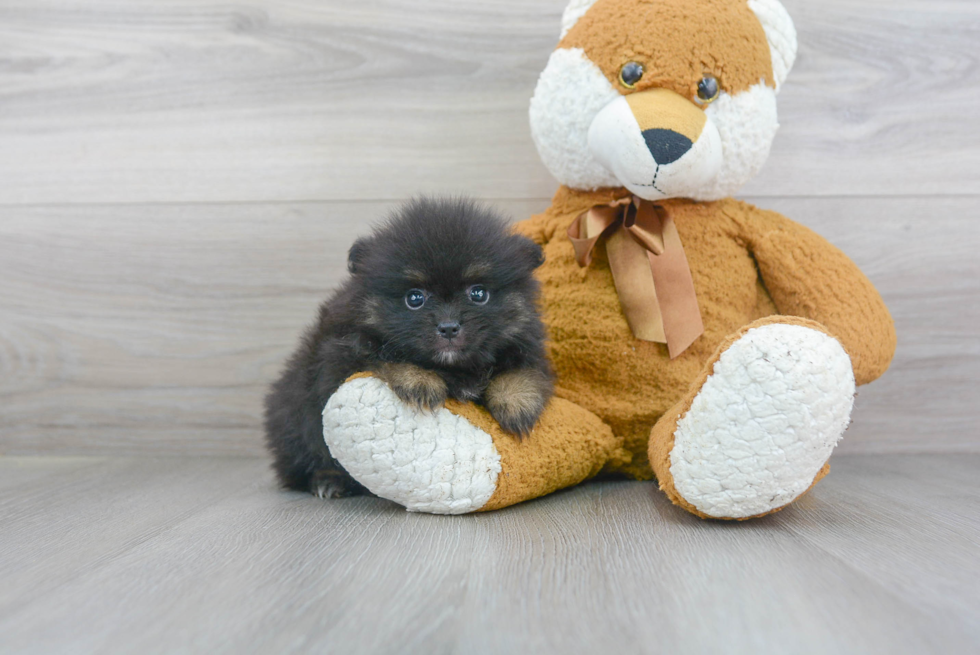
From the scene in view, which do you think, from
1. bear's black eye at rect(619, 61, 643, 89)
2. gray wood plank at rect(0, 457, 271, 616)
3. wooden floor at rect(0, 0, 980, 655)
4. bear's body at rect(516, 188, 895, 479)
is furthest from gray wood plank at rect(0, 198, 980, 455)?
bear's black eye at rect(619, 61, 643, 89)

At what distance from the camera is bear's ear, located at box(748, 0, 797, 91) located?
3.95 feet

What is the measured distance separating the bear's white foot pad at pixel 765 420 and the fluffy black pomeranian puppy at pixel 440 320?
10.3 inches

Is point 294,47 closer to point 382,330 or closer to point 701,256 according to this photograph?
point 382,330

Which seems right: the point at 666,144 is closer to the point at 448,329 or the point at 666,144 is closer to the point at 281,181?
the point at 448,329

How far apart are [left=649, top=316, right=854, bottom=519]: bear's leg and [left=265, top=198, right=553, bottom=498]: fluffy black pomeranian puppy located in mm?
256

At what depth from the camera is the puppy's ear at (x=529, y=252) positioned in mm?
1085

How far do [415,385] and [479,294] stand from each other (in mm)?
168

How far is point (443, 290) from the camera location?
40.0 inches

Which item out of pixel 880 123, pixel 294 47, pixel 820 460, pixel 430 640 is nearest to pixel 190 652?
pixel 430 640

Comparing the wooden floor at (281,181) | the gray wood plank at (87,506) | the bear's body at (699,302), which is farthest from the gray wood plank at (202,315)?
the bear's body at (699,302)

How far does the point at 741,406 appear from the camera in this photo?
897 mm

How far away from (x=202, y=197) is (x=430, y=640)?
1.28m

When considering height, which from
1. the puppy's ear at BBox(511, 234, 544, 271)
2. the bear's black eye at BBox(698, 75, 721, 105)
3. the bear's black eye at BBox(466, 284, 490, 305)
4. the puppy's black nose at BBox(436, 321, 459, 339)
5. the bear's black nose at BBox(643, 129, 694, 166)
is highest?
the bear's black eye at BBox(698, 75, 721, 105)

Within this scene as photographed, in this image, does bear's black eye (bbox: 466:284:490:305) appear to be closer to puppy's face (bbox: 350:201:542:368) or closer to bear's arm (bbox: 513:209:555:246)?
puppy's face (bbox: 350:201:542:368)
